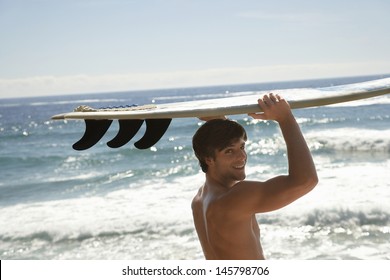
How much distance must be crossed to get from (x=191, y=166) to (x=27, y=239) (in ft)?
26.4

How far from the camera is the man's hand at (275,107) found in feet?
5.51

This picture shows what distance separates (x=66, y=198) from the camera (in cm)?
1259

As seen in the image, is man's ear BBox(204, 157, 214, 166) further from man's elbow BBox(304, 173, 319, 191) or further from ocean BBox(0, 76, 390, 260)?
ocean BBox(0, 76, 390, 260)

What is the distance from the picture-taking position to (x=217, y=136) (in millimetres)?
1848

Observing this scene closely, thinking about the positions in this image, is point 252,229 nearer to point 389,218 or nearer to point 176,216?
point 389,218

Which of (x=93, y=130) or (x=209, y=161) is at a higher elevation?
(x=93, y=130)

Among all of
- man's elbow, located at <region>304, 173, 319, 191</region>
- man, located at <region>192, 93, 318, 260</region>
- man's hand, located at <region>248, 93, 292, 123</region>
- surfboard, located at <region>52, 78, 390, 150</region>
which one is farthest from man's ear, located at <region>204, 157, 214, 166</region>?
man's elbow, located at <region>304, 173, 319, 191</region>

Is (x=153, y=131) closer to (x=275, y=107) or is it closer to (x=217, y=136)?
(x=217, y=136)

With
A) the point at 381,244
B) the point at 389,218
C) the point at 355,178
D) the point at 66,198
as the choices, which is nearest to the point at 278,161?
the point at 355,178

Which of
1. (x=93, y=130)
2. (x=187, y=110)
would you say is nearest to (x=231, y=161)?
(x=187, y=110)

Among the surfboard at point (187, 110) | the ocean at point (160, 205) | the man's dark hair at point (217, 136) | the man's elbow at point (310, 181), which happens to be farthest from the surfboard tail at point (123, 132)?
the ocean at point (160, 205)

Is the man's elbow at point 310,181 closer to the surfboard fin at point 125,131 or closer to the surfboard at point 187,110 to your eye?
the surfboard at point 187,110

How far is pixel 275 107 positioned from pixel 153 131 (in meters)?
0.62

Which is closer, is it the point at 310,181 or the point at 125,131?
the point at 310,181
